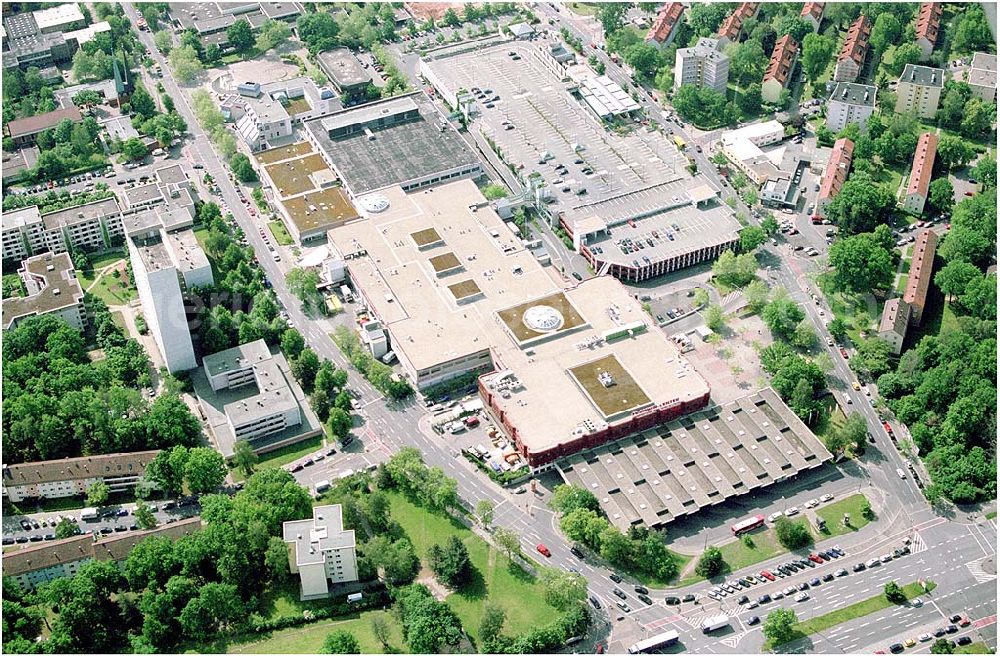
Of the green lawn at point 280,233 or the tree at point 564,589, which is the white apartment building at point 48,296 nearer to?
the green lawn at point 280,233

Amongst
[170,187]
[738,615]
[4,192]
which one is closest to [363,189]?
[170,187]

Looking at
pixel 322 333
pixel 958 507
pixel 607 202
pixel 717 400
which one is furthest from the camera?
pixel 607 202

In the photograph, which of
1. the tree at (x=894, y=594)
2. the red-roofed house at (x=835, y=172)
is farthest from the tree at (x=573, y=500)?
the red-roofed house at (x=835, y=172)

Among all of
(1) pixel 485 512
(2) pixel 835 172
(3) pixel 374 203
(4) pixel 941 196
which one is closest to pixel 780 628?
(1) pixel 485 512

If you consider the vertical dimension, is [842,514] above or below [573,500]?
below

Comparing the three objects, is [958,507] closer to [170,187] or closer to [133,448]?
[133,448]

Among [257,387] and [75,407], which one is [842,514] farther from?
[75,407]
